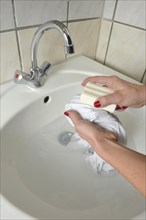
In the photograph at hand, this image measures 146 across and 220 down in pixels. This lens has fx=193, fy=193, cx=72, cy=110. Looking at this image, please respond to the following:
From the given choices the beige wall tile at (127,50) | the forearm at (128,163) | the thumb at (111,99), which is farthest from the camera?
the beige wall tile at (127,50)

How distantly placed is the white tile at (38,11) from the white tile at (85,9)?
0.03 meters

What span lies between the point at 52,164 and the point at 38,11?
1.28ft

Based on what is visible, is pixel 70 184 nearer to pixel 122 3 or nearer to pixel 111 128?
pixel 111 128

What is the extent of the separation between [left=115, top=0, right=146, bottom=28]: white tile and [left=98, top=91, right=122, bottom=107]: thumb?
0.29 meters

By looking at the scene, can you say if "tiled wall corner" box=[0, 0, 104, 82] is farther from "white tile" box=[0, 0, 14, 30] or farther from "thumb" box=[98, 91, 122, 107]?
"thumb" box=[98, 91, 122, 107]

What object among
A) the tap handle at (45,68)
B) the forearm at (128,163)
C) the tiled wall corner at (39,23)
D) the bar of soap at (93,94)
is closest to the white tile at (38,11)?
the tiled wall corner at (39,23)

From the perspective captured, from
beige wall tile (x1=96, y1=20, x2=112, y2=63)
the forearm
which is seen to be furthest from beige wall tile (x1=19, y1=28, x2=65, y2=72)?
the forearm

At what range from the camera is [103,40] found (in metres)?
0.71

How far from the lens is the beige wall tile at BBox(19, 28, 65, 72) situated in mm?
502

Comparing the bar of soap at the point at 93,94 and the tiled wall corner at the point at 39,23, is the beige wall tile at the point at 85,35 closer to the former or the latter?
the tiled wall corner at the point at 39,23

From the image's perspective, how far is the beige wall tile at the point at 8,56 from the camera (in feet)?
1.52

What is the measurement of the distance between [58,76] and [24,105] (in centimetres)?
16

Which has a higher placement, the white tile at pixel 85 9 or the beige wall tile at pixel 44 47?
the white tile at pixel 85 9

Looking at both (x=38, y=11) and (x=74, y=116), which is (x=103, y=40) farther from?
(x=74, y=116)
